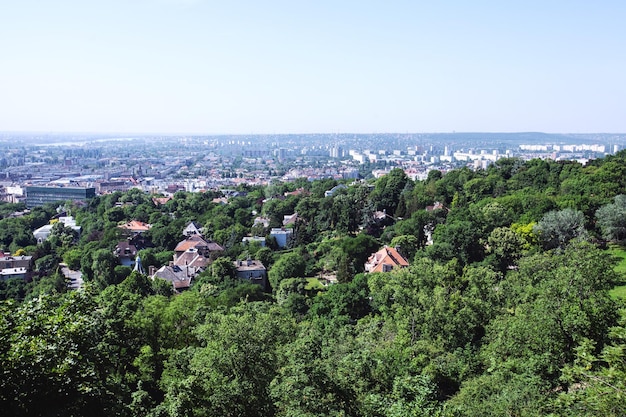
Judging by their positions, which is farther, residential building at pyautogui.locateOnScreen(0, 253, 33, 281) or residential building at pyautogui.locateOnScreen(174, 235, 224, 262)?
residential building at pyautogui.locateOnScreen(174, 235, 224, 262)

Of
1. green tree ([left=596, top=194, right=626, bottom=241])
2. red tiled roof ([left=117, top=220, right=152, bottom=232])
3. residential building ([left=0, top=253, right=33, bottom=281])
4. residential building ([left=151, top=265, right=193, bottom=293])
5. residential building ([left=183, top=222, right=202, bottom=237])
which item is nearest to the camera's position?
green tree ([left=596, top=194, right=626, bottom=241])

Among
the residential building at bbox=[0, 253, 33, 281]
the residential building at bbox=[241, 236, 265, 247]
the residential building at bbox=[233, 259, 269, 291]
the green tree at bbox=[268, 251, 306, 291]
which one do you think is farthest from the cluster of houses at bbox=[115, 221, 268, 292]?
the residential building at bbox=[0, 253, 33, 281]

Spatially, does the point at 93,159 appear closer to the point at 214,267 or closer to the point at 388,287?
the point at 214,267

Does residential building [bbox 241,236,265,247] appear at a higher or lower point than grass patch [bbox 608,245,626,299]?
lower

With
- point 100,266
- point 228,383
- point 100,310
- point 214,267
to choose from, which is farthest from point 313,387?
point 100,266

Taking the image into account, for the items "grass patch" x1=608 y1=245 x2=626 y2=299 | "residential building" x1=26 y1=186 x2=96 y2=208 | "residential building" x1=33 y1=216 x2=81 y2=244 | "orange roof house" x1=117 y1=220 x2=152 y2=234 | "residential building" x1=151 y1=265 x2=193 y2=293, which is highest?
"grass patch" x1=608 y1=245 x2=626 y2=299

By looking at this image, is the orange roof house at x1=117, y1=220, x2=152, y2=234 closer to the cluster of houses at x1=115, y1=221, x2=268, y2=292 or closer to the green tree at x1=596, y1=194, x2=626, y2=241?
the cluster of houses at x1=115, y1=221, x2=268, y2=292

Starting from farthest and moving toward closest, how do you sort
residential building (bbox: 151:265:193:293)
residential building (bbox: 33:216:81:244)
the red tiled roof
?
residential building (bbox: 33:216:81:244) → the red tiled roof → residential building (bbox: 151:265:193:293)
